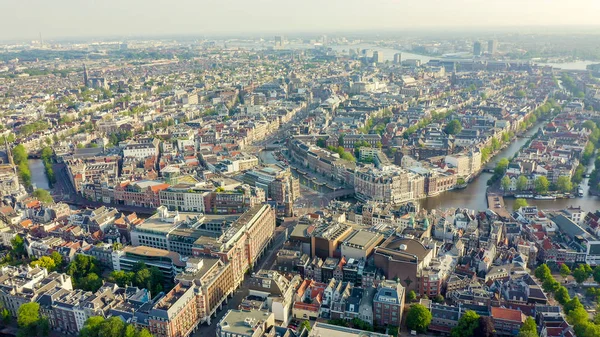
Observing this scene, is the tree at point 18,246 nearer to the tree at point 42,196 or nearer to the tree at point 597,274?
the tree at point 42,196

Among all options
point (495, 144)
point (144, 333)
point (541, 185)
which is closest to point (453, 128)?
point (495, 144)

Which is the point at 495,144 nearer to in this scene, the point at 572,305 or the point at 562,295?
the point at 562,295

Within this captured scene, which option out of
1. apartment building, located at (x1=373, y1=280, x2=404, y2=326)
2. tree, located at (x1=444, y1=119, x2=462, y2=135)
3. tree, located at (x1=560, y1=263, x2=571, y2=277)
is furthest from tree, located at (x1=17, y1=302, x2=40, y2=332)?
tree, located at (x1=444, y1=119, x2=462, y2=135)

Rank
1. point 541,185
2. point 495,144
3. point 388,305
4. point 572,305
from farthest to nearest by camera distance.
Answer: point 495,144 < point 541,185 < point 572,305 < point 388,305

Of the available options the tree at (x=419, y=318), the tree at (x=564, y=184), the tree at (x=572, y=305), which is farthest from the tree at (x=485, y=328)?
the tree at (x=564, y=184)

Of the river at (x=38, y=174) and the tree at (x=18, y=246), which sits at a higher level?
the tree at (x=18, y=246)

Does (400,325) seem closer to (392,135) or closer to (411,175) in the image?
(411,175)
